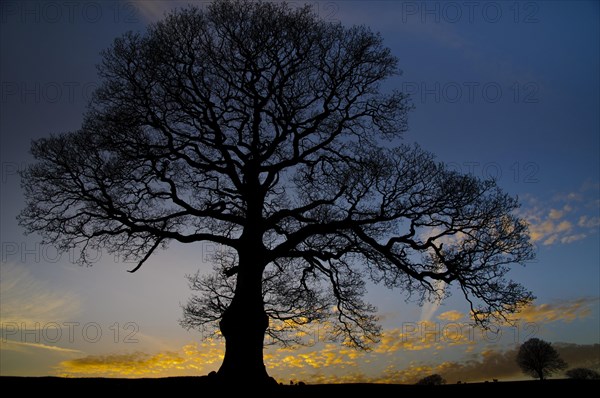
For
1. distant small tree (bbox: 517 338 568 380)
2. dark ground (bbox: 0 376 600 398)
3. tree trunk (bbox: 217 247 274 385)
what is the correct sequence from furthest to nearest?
distant small tree (bbox: 517 338 568 380) < tree trunk (bbox: 217 247 274 385) < dark ground (bbox: 0 376 600 398)

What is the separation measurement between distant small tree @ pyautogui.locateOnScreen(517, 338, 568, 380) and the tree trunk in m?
23.4

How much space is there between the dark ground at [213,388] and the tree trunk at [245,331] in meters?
1.11

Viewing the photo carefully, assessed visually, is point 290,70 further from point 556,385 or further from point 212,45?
point 556,385

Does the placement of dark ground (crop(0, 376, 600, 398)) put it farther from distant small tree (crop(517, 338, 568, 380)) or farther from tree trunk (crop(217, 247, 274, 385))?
distant small tree (crop(517, 338, 568, 380))

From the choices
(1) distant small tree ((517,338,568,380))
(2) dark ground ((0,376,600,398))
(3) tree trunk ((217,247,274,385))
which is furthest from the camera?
(1) distant small tree ((517,338,568,380))

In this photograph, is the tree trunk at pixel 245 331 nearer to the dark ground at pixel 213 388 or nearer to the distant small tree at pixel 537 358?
the dark ground at pixel 213 388

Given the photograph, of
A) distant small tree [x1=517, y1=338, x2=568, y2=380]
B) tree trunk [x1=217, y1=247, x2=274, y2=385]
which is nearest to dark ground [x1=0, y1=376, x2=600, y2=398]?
tree trunk [x1=217, y1=247, x2=274, y2=385]

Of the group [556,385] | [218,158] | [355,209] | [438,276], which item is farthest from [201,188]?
[556,385]

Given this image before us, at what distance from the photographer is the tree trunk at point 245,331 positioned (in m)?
14.2

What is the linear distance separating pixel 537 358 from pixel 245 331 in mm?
24670

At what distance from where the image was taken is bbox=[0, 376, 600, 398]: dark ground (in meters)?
11.0

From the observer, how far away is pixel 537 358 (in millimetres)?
30734

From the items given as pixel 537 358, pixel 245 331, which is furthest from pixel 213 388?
pixel 537 358

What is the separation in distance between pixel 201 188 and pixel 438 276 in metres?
9.32
